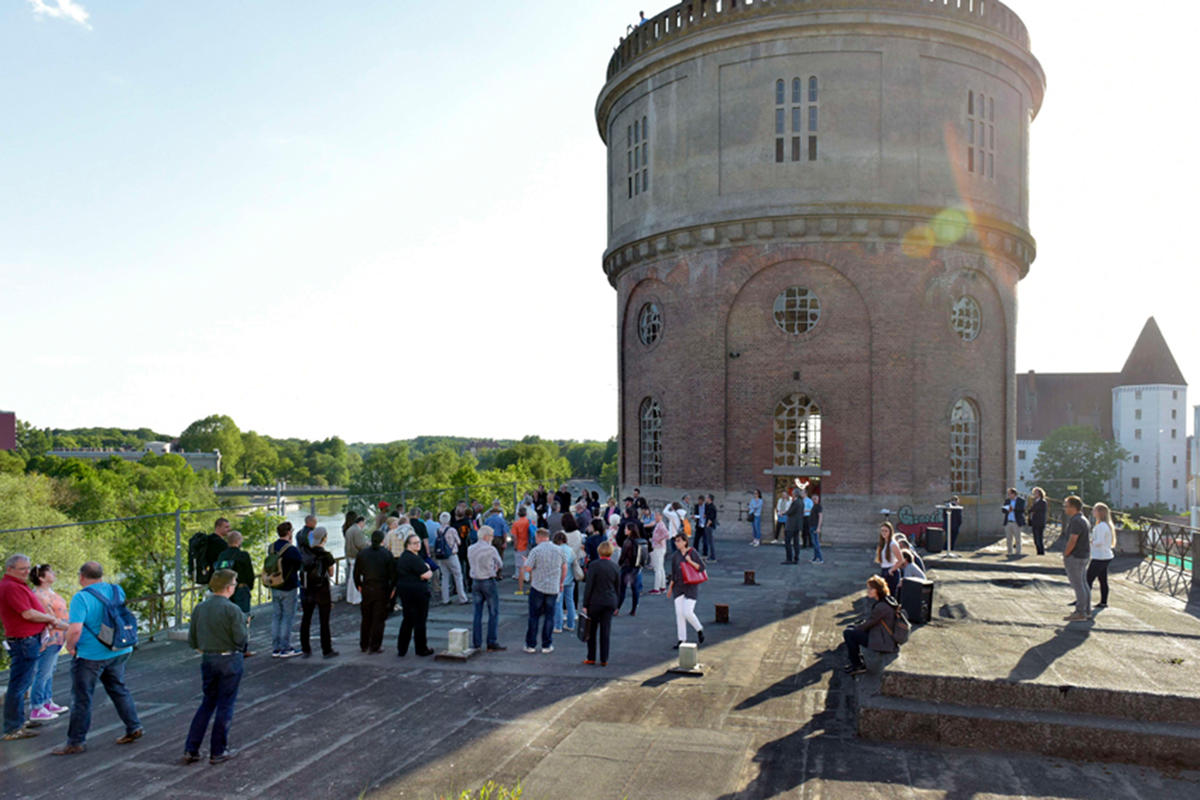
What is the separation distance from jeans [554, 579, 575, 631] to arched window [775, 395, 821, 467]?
14.1 m

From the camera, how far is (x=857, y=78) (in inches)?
1022

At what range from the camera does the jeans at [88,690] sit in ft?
25.9

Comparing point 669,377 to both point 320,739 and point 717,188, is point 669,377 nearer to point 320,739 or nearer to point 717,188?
point 717,188

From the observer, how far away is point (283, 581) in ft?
37.2

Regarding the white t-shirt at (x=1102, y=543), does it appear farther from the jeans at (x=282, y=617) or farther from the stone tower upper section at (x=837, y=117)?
the stone tower upper section at (x=837, y=117)

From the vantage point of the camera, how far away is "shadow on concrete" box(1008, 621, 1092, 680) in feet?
29.5

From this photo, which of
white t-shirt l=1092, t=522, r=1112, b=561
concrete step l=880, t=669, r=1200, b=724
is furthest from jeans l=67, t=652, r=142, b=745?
white t-shirt l=1092, t=522, r=1112, b=561

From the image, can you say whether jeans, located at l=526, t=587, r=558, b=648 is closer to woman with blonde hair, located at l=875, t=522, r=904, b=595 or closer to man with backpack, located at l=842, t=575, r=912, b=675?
man with backpack, located at l=842, t=575, r=912, b=675

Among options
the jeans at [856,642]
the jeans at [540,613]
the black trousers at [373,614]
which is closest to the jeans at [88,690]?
the black trousers at [373,614]

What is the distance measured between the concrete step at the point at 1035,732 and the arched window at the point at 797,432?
1795 cm

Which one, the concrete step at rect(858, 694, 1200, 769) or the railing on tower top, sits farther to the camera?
the railing on tower top

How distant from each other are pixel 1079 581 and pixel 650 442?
18951mm

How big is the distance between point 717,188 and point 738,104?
283cm

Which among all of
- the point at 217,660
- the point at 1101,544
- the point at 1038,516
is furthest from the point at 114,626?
the point at 1038,516
